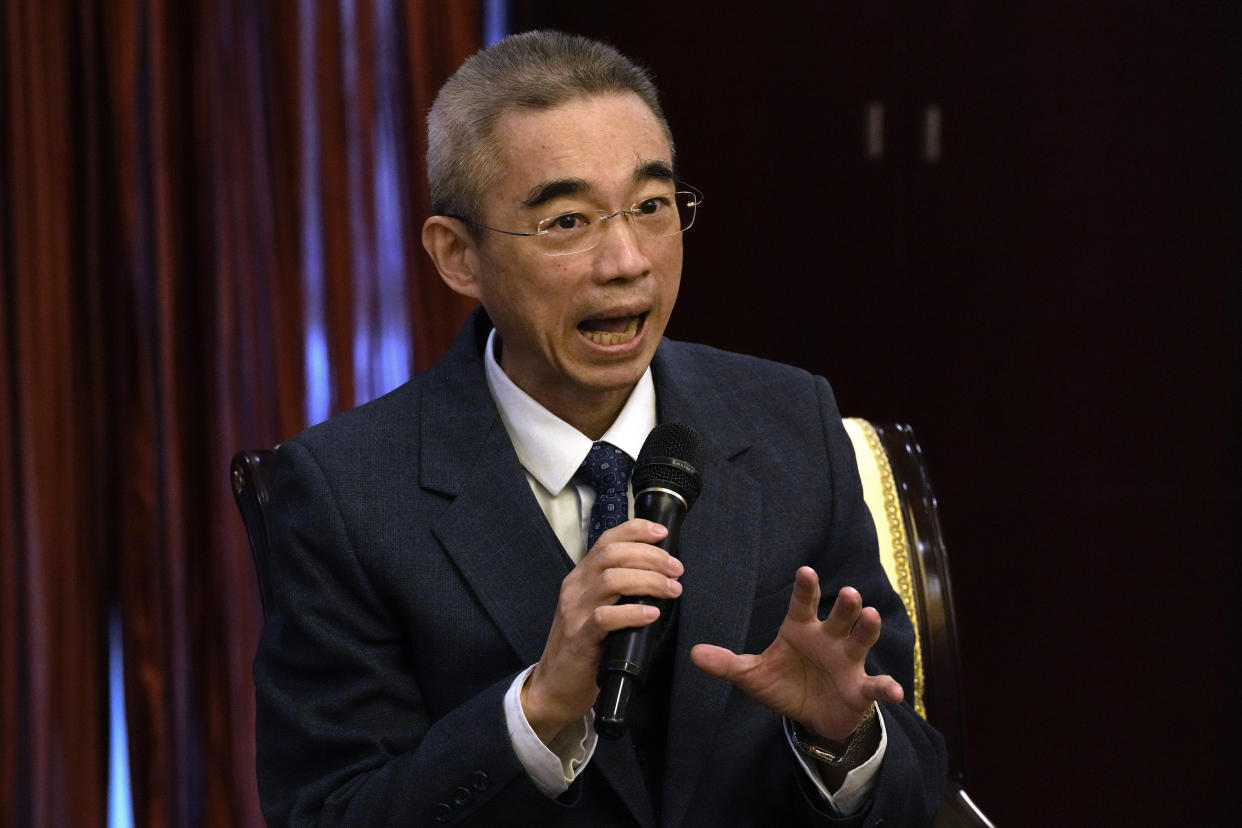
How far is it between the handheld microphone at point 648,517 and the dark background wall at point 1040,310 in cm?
167

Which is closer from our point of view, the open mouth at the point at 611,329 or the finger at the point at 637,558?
the finger at the point at 637,558

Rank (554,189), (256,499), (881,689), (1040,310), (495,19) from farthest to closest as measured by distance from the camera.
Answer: (495,19) < (1040,310) < (256,499) < (554,189) < (881,689)

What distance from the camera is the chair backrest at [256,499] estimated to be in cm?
183

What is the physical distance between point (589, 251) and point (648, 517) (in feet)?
1.45

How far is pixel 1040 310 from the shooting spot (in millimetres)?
2891

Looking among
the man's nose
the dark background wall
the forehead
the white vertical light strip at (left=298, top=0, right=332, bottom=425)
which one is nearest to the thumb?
the man's nose

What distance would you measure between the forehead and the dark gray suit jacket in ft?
1.02

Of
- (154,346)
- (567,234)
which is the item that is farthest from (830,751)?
(154,346)

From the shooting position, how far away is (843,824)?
1.53m

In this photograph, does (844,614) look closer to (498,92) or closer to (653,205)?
(653,205)

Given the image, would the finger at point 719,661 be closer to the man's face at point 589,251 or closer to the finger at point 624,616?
the finger at point 624,616

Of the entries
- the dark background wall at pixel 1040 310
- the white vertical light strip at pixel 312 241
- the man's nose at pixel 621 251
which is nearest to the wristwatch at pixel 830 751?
the man's nose at pixel 621 251

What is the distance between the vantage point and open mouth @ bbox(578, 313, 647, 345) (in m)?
1.63

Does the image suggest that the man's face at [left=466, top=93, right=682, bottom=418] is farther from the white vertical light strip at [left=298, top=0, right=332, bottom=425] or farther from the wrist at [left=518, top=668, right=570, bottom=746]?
the white vertical light strip at [left=298, top=0, right=332, bottom=425]
